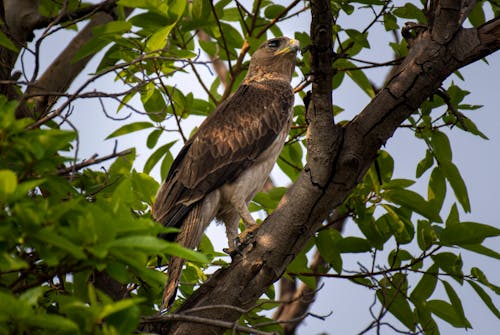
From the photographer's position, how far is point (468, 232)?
4754 millimetres

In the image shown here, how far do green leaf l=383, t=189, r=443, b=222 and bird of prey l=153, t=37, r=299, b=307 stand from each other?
122cm

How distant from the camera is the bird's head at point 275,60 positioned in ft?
23.0

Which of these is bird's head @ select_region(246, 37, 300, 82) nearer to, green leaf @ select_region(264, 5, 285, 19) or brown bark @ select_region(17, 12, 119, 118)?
green leaf @ select_region(264, 5, 285, 19)

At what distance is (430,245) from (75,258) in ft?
9.69

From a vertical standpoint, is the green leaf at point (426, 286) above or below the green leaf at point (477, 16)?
below

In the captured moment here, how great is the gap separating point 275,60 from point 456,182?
8.01 feet

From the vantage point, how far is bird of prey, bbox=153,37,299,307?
5.84 m

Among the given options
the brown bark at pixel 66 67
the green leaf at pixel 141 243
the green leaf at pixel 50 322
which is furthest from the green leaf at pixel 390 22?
the green leaf at pixel 50 322

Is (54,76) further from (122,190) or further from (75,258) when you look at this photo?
(75,258)

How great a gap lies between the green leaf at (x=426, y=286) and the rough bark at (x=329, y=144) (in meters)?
0.93

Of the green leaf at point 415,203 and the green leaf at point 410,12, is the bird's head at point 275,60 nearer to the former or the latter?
the green leaf at point 410,12

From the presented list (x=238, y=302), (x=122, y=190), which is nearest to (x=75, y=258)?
(x=122, y=190)

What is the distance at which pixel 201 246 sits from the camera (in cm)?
602

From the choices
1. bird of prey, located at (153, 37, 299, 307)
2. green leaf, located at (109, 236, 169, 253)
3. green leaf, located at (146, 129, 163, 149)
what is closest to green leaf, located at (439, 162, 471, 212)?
bird of prey, located at (153, 37, 299, 307)
